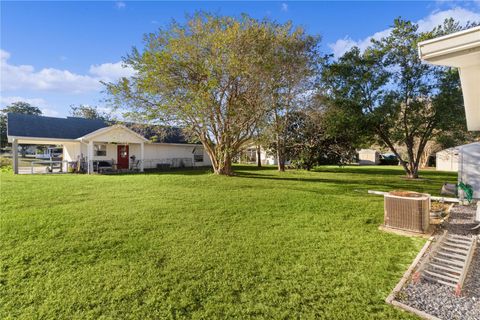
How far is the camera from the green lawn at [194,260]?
132 inches

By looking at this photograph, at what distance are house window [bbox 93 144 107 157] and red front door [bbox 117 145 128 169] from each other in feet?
3.44

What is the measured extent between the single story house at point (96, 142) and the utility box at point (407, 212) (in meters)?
16.1

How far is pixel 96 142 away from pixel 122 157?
263 cm

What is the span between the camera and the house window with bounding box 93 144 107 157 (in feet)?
66.7

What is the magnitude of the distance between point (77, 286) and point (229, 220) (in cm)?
380

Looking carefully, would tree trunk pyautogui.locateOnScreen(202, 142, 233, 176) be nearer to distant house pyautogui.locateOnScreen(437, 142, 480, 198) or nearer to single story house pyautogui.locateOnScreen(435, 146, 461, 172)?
distant house pyautogui.locateOnScreen(437, 142, 480, 198)

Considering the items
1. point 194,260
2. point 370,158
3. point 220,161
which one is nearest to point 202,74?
point 220,161

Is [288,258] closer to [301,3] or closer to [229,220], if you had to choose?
[229,220]

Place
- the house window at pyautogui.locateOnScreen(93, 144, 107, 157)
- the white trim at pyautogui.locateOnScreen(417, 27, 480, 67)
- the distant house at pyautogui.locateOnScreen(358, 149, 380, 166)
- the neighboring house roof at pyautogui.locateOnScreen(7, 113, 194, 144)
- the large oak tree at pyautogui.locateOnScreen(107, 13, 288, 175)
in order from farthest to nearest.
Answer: the distant house at pyautogui.locateOnScreen(358, 149, 380, 166), the house window at pyautogui.locateOnScreen(93, 144, 107, 157), the neighboring house roof at pyautogui.locateOnScreen(7, 113, 194, 144), the large oak tree at pyautogui.locateOnScreen(107, 13, 288, 175), the white trim at pyautogui.locateOnScreen(417, 27, 480, 67)

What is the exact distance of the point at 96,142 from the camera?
19.4 m

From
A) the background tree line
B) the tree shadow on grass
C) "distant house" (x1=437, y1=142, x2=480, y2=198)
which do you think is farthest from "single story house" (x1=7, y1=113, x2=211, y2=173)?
"distant house" (x1=437, y1=142, x2=480, y2=198)

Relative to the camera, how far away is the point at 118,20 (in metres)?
11.2

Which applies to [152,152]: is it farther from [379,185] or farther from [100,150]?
[379,185]

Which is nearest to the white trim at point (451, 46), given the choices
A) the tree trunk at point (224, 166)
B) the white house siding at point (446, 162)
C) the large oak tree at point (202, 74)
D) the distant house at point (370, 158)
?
the large oak tree at point (202, 74)
